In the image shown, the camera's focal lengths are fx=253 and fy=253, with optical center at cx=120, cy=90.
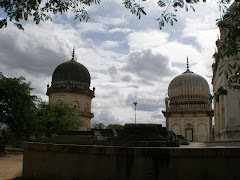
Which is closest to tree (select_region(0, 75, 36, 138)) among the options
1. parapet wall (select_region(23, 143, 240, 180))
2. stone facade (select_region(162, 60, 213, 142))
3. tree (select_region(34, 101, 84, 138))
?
tree (select_region(34, 101, 84, 138))

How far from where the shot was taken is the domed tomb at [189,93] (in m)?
34.6

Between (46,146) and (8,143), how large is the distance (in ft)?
93.7

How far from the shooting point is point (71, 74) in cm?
4194

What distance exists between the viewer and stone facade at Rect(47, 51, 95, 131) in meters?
40.2

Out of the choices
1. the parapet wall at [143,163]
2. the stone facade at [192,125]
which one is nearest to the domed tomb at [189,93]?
the stone facade at [192,125]

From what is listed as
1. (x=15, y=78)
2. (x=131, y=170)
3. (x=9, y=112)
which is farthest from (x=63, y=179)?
(x=15, y=78)

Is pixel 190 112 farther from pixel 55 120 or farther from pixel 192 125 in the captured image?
pixel 55 120

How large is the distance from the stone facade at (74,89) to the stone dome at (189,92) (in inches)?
537

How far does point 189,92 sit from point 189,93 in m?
0.15

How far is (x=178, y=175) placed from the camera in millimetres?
6816

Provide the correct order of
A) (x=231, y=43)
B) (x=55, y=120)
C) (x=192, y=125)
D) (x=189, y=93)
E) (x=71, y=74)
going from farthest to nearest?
1. (x=71, y=74)
2. (x=189, y=93)
3. (x=192, y=125)
4. (x=55, y=120)
5. (x=231, y=43)

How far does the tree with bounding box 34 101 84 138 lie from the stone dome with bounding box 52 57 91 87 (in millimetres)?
12239

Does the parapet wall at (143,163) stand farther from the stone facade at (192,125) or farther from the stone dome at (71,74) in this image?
the stone dome at (71,74)

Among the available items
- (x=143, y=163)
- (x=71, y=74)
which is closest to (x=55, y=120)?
(x=71, y=74)
